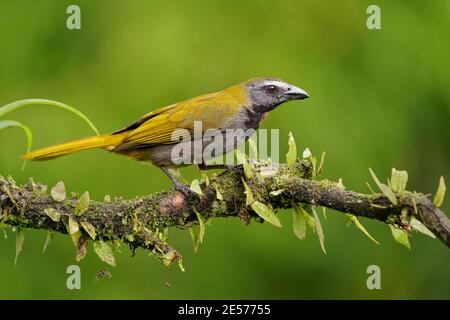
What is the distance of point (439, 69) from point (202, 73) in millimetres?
1892

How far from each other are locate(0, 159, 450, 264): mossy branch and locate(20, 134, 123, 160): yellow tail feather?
2.44 feet

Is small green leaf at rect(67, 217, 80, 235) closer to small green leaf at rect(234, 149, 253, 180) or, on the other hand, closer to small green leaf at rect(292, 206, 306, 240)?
small green leaf at rect(234, 149, 253, 180)

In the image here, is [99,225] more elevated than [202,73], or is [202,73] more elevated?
[202,73]

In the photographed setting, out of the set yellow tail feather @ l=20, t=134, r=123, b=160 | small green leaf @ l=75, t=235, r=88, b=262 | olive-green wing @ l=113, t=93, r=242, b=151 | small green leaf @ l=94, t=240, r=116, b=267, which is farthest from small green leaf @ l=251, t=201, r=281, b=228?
yellow tail feather @ l=20, t=134, r=123, b=160

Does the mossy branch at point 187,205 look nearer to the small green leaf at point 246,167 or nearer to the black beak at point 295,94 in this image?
the small green leaf at point 246,167

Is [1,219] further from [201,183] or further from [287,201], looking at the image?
[287,201]

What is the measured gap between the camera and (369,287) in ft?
20.4

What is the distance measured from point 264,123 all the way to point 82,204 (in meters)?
2.35

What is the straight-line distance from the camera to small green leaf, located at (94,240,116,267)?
11.4ft

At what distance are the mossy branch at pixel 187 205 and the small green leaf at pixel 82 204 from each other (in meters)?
0.03

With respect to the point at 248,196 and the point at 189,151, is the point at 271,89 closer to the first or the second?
the point at 189,151

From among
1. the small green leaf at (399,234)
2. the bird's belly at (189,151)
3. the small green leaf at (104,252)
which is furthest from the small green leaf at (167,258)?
the bird's belly at (189,151)

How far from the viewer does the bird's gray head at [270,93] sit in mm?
4918

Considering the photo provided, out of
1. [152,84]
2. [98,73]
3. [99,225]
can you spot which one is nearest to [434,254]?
[152,84]
